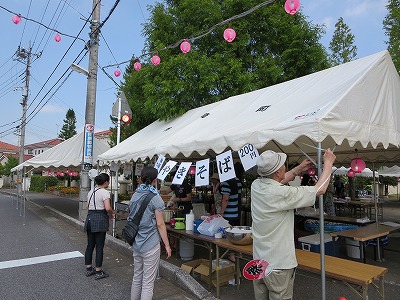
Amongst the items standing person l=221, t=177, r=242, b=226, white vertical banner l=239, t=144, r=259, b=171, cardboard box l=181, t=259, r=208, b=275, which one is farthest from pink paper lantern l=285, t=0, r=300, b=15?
cardboard box l=181, t=259, r=208, b=275

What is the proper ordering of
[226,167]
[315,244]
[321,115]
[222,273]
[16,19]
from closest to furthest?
[321,115] < [226,167] < [222,273] < [315,244] < [16,19]

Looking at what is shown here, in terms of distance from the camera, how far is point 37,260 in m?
6.38

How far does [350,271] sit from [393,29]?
45.8ft

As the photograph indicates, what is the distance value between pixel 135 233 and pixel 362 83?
3.50 meters

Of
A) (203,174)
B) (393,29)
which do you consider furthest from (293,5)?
(393,29)

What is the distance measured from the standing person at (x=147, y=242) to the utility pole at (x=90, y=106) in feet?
22.6

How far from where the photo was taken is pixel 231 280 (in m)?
4.86

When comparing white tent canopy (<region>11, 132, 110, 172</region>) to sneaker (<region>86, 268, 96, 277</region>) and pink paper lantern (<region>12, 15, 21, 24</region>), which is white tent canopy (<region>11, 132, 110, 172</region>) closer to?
pink paper lantern (<region>12, 15, 21, 24</region>)

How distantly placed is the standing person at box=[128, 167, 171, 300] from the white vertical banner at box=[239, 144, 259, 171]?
1215 millimetres

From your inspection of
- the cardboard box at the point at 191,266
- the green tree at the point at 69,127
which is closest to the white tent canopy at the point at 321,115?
the cardboard box at the point at 191,266

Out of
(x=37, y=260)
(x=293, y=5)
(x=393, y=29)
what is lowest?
(x=37, y=260)

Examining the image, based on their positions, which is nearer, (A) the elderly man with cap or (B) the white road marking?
(A) the elderly man with cap

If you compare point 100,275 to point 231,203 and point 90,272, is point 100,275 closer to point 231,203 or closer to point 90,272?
point 90,272

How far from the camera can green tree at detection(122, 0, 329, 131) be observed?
35.1 ft
